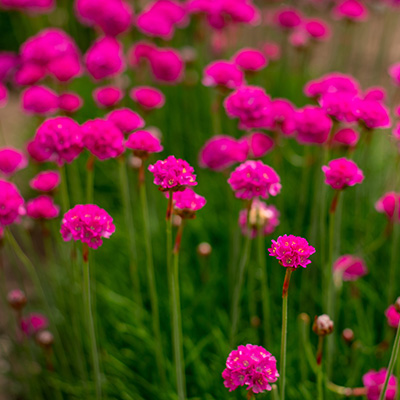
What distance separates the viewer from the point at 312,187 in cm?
242

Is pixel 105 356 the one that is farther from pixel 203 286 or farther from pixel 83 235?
pixel 83 235

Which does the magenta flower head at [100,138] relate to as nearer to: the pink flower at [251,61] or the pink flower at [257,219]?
the pink flower at [257,219]

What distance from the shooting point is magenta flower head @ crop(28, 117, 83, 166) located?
1.25 m

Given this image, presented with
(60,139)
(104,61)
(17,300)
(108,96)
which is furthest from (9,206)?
(104,61)

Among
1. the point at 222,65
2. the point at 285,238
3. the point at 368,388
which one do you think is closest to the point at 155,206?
the point at 222,65

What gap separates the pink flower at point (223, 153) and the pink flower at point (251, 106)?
0.09 m

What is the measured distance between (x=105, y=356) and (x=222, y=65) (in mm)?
931

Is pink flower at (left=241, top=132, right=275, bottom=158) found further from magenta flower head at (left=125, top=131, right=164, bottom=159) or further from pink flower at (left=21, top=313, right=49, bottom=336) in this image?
pink flower at (left=21, top=313, right=49, bottom=336)

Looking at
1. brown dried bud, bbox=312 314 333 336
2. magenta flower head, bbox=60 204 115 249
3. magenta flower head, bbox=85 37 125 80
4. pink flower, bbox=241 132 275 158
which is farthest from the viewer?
magenta flower head, bbox=85 37 125 80

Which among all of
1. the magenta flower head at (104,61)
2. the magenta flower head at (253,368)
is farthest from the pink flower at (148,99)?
the magenta flower head at (253,368)

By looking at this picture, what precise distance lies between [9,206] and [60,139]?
0.58 ft

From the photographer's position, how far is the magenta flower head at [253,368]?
37.7 inches

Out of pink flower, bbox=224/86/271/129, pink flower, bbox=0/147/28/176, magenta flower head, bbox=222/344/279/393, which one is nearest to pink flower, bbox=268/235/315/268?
magenta flower head, bbox=222/344/279/393

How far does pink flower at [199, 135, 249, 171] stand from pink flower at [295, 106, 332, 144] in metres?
0.15
